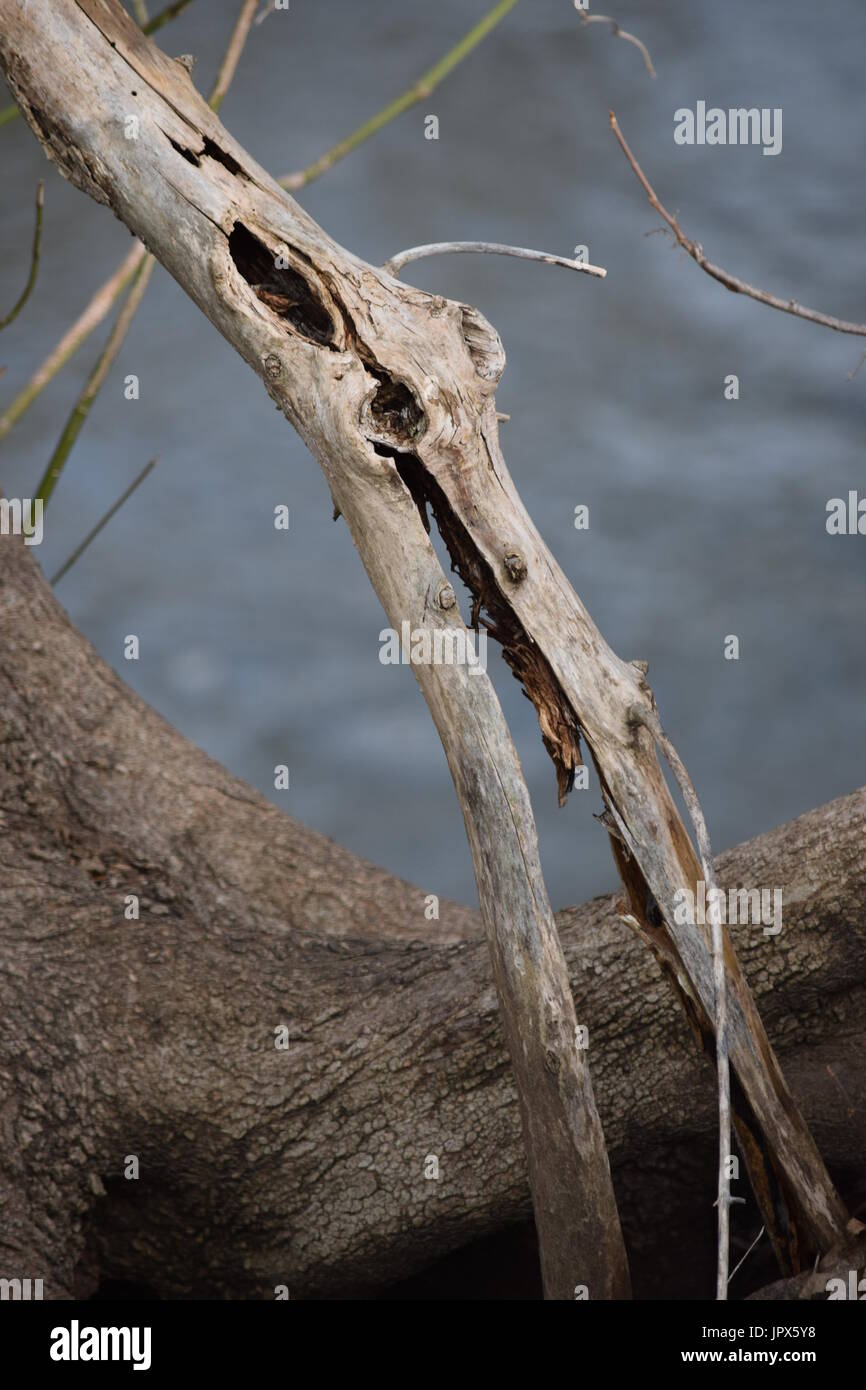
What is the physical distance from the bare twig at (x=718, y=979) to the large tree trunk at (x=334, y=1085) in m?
0.31

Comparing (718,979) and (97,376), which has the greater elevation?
(97,376)

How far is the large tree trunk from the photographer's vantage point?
1518 mm

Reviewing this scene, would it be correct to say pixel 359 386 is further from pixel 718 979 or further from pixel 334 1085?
pixel 334 1085

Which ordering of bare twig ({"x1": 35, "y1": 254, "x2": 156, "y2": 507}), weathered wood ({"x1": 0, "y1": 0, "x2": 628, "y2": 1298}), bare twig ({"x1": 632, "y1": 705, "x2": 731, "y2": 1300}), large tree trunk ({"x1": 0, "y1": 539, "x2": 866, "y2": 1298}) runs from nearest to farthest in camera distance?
bare twig ({"x1": 632, "y1": 705, "x2": 731, "y2": 1300}) < weathered wood ({"x1": 0, "y1": 0, "x2": 628, "y2": 1298}) < large tree trunk ({"x1": 0, "y1": 539, "x2": 866, "y2": 1298}) < bare twig ({"x1": 35, "y1": 254, "x2": 156, "y2": 507})

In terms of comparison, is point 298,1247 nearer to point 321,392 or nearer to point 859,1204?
point 859,1204

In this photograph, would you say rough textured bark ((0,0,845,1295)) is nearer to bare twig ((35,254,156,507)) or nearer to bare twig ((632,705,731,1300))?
bare twig ((632,705,731,1300))

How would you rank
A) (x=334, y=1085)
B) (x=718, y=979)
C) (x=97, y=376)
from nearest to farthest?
(x=718, y=979) < (x=334, y=1085) < (x=97, y=376)

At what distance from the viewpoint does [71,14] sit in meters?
1.38

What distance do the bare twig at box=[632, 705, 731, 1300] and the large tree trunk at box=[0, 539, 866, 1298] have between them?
307 millimetres

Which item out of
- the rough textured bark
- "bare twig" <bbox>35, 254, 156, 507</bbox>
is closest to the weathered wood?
the rough textured bark

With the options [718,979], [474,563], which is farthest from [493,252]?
[718,979]

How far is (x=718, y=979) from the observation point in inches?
46.1

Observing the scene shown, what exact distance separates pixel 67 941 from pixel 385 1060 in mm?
444

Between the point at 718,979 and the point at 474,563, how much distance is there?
1.50 feet
